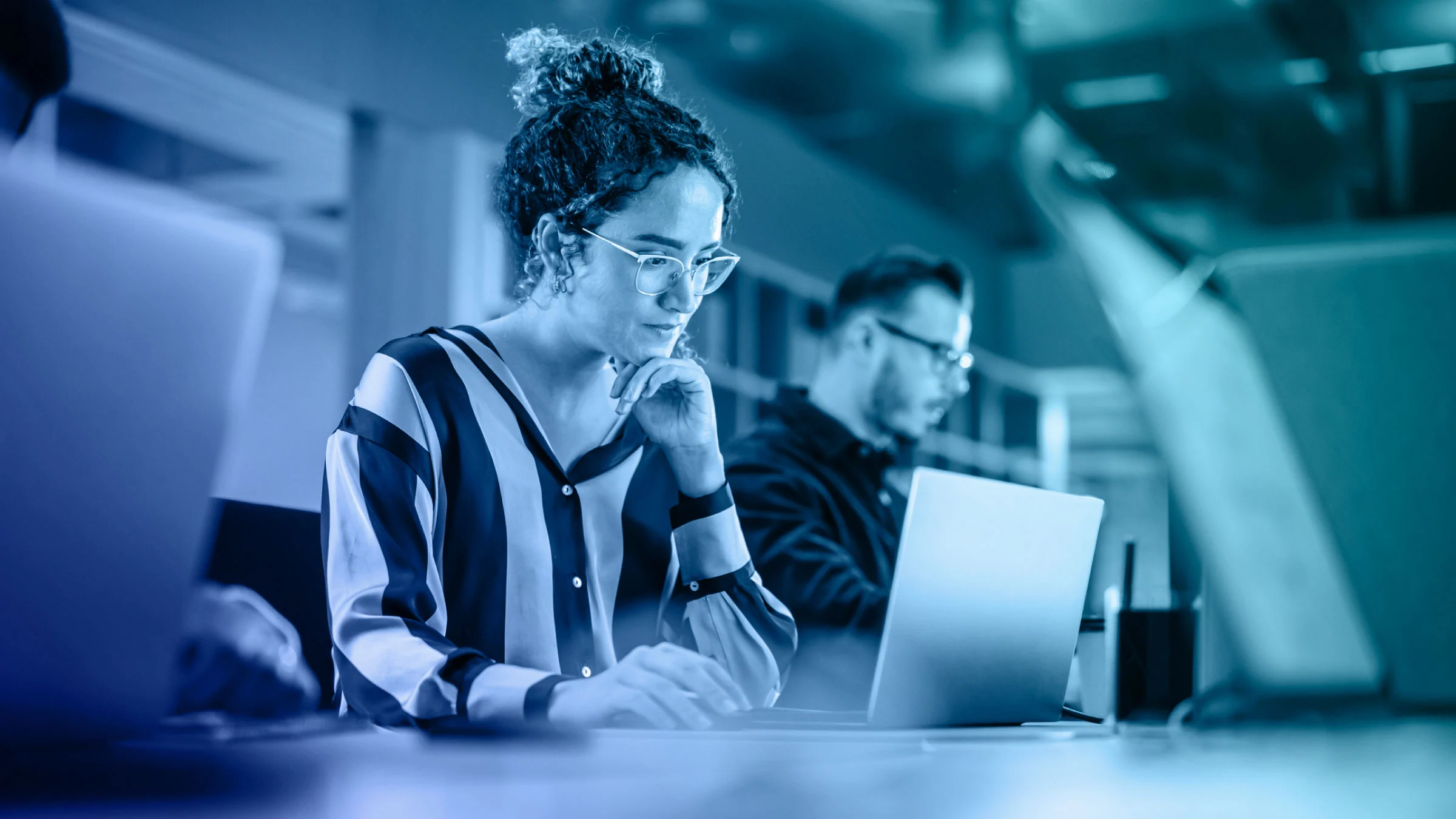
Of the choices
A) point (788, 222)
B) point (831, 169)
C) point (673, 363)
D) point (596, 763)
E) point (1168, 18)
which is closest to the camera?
point (596, 763)

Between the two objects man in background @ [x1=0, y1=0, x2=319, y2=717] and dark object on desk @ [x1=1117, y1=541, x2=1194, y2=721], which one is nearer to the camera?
man in background @ [x1=0, y1=0, x2=319, y2=717]

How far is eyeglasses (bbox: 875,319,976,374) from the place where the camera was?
2363mm

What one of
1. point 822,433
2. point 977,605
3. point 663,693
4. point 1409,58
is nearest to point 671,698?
point 663,693

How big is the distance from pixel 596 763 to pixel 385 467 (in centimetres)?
52

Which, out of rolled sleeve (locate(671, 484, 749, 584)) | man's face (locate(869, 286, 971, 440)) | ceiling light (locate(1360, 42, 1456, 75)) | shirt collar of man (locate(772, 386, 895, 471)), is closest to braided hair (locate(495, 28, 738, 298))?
rolled sleeve (locate(671, 484, 749, 584))

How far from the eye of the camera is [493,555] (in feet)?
4.09

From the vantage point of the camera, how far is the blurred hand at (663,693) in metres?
0.88

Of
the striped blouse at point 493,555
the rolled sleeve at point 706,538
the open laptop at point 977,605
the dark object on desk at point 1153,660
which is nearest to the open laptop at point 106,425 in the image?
the striped blouse at point 493,555

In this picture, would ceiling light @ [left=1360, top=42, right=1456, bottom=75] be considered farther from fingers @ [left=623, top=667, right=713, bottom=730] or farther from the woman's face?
fingers @ [left=623, top=667, right=713, bottom=730]

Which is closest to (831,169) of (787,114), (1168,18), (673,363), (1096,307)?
(787,114)

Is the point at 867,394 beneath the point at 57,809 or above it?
above

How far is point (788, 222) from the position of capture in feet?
15.9

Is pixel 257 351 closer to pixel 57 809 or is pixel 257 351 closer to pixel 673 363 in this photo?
pixel 57 809

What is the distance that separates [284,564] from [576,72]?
2.06 ft
